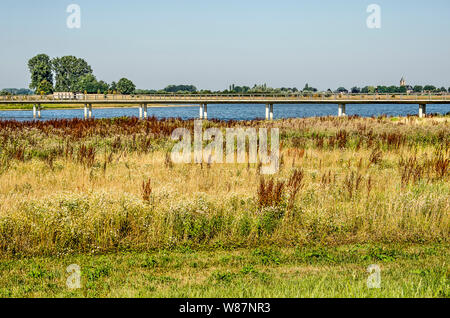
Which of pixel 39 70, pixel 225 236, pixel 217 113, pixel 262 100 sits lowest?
pixel 225 236

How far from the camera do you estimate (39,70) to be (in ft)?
571

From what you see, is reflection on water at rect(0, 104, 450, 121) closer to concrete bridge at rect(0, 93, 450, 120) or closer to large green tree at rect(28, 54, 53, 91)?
concrete bridge at rect(0, 93, 450, 120)

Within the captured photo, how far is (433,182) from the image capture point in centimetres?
1309

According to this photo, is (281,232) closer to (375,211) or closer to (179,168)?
(375,211)

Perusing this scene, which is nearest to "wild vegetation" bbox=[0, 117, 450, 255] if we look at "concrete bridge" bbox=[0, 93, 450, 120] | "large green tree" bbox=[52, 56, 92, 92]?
"concrete bridge" bbox=[0, 93, 450, 120]

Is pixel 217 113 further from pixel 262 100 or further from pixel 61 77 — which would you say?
pixel 61 77

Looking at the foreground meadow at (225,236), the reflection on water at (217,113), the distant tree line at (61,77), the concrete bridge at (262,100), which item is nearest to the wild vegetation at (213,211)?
the foreground meadow at (225,236)

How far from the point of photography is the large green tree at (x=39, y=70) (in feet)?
572

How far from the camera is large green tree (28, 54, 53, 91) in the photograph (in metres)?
174

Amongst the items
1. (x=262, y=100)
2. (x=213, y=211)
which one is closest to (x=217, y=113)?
(x=262, y=100)

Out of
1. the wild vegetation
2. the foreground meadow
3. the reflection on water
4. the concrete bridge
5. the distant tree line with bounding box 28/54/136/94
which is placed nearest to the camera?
the foreground meadow

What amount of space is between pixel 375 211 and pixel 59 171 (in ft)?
34.7
